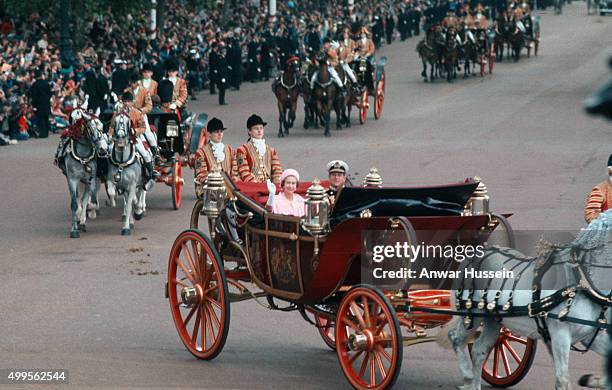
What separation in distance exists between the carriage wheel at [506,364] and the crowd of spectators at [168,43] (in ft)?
52.9

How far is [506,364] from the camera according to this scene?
8734mm

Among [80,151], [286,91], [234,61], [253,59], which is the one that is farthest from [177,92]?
[253,59]

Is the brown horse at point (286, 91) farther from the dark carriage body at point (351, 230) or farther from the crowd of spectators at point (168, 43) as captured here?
the dark carriage body at point (351, 230)

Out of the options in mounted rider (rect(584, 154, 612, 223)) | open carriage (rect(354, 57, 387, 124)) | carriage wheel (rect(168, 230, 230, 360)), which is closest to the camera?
carriage wheel (rect(168, 230, 230, 360))

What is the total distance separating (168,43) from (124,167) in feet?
65.1

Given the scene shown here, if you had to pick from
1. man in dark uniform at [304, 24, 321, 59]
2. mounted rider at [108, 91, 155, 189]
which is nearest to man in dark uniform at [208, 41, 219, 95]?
man in dark uniform at [304, 24, 321, 59]

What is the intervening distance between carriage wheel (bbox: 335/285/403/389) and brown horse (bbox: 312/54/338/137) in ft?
58.3

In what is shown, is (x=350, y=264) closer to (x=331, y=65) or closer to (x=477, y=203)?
(x=477, y=203)

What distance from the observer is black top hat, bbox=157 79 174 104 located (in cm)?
1944

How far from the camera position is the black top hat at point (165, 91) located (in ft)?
63.8

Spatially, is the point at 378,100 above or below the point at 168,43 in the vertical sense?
below

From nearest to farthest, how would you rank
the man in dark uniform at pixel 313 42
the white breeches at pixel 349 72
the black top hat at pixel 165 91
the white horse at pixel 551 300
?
1. the white horse at pixel 551 300
2. the black top hat at pixel 165 91
3. the white breeches at pixel 349 72
4. the man in dark uniform at pixel 313 42

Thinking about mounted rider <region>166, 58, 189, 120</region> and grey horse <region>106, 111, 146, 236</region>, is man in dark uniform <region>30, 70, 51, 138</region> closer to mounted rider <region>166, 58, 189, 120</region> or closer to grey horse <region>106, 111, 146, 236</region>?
mounted rider <region>166, 58, 189, 120</region>

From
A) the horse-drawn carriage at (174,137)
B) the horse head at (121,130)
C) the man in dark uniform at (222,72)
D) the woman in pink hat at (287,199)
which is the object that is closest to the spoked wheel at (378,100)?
the man in dark uniform at (222,72)
